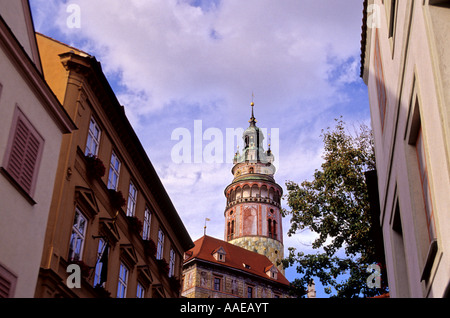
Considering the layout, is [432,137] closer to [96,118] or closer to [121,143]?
[96,118]

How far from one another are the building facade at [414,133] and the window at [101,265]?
9.47 metres

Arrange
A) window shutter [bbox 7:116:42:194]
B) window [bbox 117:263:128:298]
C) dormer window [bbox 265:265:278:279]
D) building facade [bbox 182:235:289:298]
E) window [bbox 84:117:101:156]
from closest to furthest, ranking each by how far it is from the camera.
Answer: window shutter [bbox 7:116:42:194] → window [bbox 84:117:101:156] → window [bbox 117:263:128:298] → building facade [bbox 182:235:289:298] → dormer window [bbox 265:265:278:279]

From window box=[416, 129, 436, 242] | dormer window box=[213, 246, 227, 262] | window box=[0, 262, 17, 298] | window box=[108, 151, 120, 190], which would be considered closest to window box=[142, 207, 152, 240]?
window box=[108, 151, 120, 190]

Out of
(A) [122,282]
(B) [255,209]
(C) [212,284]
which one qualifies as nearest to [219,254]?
(C) [212,284]

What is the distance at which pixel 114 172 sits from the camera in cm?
2142

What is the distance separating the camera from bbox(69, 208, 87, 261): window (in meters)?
16.9

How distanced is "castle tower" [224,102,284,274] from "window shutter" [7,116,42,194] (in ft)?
218

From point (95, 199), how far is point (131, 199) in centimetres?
458

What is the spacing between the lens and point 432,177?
24.2 feet

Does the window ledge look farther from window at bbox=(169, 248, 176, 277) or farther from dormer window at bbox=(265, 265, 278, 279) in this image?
dormer window at bbox=(265, 265, 278, 279)

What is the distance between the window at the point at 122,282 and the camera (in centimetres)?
2084

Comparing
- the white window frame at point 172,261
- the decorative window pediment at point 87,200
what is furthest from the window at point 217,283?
the decorative window pediment at point 87,200

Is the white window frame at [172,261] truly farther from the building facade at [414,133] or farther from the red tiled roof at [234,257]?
the red tiled roof at [234,257]
